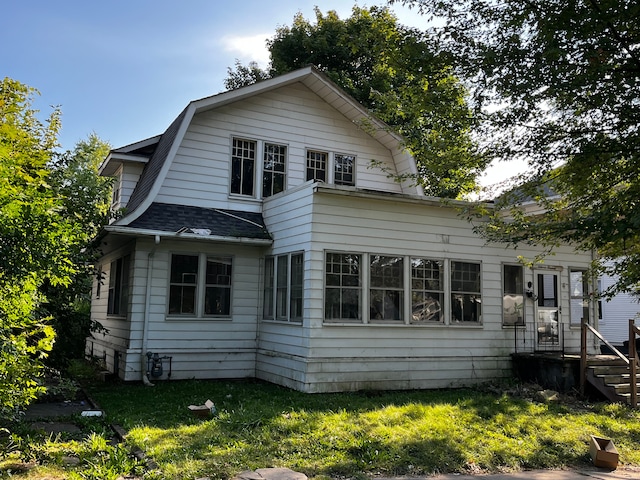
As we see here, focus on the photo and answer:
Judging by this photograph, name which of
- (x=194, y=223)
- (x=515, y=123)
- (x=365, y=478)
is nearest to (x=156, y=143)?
(x=194, y=223)

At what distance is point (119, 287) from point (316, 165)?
5906 millimetres

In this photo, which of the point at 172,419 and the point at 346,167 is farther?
the point at 346,167

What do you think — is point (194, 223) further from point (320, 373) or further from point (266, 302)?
point (320, 373)

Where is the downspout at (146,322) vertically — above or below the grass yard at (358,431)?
above

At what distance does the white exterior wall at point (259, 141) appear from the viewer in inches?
511

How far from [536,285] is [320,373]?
239 inches

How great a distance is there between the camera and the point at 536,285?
13242mm

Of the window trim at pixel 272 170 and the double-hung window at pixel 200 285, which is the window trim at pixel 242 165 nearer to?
the window trim at pixel 272 170

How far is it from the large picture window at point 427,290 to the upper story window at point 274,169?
4.18 metres

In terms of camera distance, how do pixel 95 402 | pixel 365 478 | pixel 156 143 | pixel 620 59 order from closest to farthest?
pixel 365 478, pixel 620 59, pixel 95 402, pixel 156 143

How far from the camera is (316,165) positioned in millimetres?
14516

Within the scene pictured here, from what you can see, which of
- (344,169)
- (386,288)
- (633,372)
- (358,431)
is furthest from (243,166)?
(633,372)

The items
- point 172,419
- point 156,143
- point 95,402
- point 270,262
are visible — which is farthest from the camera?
point 156,143

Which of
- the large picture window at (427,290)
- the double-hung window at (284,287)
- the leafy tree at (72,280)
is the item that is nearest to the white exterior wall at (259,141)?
the leafy tree at (72,280)
